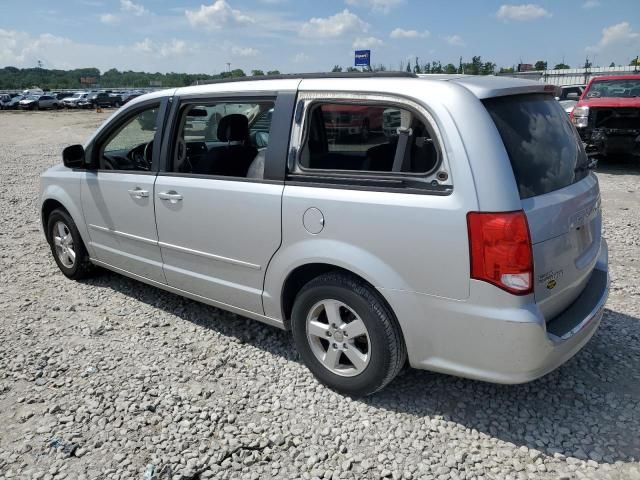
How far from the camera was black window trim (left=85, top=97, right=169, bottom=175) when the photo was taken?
395 cm

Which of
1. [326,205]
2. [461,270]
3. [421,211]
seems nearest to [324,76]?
[326,205]

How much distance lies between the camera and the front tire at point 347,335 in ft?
9.30

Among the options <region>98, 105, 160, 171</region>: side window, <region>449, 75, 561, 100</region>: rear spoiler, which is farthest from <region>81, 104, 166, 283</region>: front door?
<region>449, 75, 561, 100</region>: rear spoiler

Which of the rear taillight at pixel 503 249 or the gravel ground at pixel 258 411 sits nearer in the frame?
the rear taillight at pixel 503 249

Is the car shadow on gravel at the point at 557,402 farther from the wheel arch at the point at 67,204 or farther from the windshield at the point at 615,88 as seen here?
the windshield at the point at 615,88

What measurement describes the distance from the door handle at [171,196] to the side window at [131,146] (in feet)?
1.50

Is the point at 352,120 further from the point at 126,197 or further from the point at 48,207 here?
the point at 48,207

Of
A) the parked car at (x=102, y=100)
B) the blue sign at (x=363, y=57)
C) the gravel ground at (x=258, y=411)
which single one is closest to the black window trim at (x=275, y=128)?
the gravel ground at (x=258, y=411)

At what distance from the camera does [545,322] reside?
8.45 feet

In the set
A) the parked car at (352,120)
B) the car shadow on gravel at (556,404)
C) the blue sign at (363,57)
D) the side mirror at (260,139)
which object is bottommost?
the car shadow on gravel at (556,404)

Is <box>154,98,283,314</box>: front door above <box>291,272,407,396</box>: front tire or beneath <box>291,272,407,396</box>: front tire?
above

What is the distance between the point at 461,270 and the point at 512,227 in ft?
1.01

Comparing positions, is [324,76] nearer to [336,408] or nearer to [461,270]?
[461,270]

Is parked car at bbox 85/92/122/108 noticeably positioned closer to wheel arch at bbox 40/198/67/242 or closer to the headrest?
wheel arch at bbox 40/198/67/242
